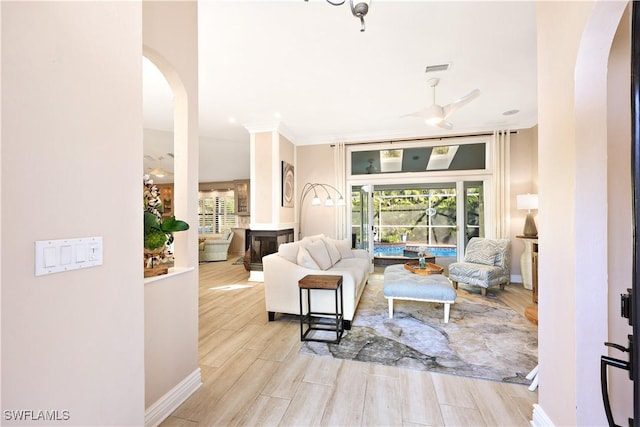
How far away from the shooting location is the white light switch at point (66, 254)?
798 millimetres

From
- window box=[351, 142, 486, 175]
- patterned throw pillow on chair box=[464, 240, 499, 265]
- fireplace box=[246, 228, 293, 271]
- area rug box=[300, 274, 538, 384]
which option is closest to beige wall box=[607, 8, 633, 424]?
area rug box=[300, 274, 538, 384]

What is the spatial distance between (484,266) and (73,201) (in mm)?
4866

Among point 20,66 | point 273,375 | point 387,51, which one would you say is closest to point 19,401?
point 20,66

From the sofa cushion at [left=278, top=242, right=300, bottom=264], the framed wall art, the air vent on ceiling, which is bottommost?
the sofa cushion at [left=278, top=242, right=300, bottom=264]

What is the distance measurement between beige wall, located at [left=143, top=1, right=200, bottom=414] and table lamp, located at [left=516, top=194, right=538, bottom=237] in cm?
478

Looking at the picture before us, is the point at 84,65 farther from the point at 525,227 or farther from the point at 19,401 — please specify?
the point at 525,227

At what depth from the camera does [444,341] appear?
8.48 ft

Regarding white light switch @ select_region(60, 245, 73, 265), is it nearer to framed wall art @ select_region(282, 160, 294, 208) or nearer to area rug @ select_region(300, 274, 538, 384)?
area rug @ select_region(300, 274, 538, 384)

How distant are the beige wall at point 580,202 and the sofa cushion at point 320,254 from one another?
101 inches

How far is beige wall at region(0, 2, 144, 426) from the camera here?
29.1 inches

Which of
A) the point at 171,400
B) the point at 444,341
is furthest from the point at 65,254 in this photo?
the point at 444,341

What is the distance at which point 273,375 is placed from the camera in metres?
2.03

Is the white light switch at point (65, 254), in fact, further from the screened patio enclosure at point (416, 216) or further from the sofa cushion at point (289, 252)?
the screened patio enclosure at point (416, 216)

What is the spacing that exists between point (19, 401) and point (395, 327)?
2852mm
